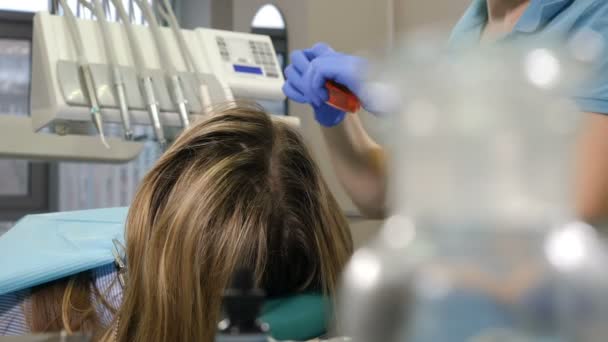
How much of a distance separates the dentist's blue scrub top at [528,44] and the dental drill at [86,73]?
67cm

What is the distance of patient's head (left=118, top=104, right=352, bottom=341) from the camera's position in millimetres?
746

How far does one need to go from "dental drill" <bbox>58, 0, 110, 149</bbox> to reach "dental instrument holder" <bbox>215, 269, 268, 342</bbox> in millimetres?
1198

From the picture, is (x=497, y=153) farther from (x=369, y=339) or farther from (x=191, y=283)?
(x=191, y=283)

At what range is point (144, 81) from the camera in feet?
4.95

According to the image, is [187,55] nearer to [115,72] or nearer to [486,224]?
[115,72]

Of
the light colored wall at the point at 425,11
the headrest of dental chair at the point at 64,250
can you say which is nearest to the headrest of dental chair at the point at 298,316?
the headrest of dental chair at the point at 64,250

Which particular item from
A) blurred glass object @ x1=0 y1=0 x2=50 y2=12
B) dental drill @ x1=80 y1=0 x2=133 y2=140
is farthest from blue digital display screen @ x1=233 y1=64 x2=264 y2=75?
blurred glass object @ x1=0 y1=0 x2=50 y2=12

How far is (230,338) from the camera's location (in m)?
0.28

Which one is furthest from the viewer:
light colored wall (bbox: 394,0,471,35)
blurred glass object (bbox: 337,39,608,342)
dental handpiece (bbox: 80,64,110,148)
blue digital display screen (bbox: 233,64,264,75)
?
light colored wall (bbox: 394,0,471,35)

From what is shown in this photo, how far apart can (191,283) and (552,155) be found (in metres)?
0.53

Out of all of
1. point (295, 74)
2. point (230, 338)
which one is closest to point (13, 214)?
point (295, 74)

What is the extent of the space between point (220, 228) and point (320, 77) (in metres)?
0.19

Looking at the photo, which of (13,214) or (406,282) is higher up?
(406,282)

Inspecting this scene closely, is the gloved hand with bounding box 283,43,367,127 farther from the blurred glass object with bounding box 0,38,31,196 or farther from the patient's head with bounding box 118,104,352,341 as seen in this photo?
the blurred glass object with bounding box 0,38,31,196
